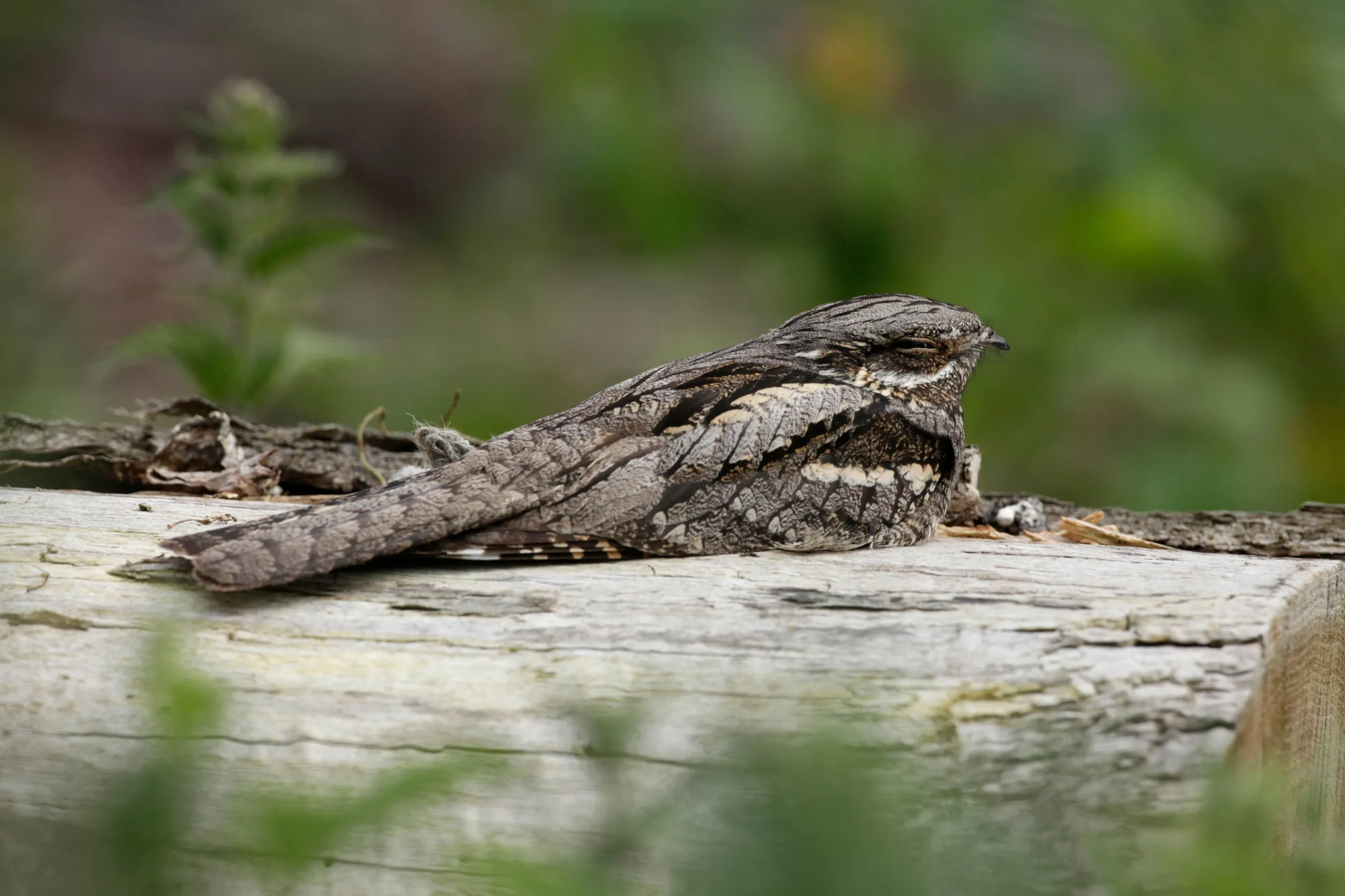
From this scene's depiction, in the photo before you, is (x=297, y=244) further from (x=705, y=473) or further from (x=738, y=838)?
(x=738, y=838)

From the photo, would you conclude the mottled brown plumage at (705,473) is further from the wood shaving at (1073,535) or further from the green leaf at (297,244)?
the green leaf at (297,244)

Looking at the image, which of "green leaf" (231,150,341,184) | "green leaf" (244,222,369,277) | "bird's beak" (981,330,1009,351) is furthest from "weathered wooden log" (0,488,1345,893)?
"green leaf" (231,150,341,184)

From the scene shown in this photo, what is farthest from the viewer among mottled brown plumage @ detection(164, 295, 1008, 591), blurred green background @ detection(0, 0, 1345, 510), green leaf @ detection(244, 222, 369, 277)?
blurred green background @ detection(0, 0, 1345, 510)

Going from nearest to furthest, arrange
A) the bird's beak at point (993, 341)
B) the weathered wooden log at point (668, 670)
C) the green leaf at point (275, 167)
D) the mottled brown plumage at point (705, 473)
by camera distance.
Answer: the weathered wooden log at point (668, 670) < the mottled brown plumage at point (705, 473) < the bird's beak at point (993, 341) < the green leaf at point (275, 167)

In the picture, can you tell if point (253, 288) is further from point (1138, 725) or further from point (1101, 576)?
point (1138, 725)

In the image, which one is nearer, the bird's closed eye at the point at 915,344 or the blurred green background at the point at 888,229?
the bird's closed eye at the point at 915,344

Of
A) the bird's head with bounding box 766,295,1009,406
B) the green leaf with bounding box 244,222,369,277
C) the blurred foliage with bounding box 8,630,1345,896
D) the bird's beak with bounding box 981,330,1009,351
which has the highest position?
the green leaf with bounding box 244,222,369,277

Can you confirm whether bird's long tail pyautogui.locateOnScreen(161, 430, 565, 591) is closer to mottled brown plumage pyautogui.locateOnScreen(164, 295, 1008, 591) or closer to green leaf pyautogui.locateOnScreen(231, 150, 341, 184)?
mottled brown plumage pyautogui.locateOnScreen(164, 295, 1008, 591)

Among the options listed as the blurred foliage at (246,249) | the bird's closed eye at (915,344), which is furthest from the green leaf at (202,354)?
the bird's closed eye at (915,344)
